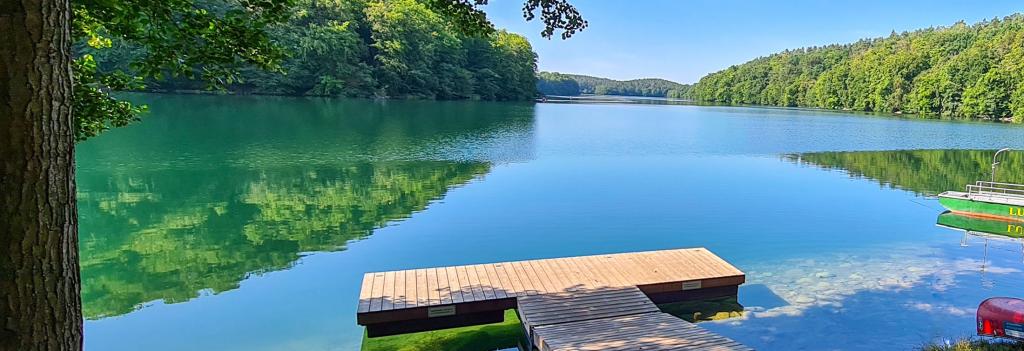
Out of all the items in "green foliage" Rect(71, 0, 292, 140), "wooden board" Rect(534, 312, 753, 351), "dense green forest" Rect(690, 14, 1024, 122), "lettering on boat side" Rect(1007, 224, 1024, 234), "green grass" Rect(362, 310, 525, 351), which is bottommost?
"green grass" Rect(362, 310, 525, 351)

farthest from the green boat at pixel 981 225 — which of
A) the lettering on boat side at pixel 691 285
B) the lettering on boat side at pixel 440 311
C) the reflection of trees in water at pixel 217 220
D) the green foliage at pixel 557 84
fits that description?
the green foliage at pixel 557 84

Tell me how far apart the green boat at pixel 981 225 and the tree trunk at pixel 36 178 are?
16300 mm

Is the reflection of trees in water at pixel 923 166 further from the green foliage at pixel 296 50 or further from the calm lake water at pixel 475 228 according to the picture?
the green foliage at pixel 296 50

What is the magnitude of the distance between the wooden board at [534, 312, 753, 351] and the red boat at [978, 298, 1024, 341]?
2597 millimetres

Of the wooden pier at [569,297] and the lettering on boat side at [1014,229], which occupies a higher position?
the wooden pier at [569,297]

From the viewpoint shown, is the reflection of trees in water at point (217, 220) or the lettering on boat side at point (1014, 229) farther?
the lettering on boat side at point (1014, 229)

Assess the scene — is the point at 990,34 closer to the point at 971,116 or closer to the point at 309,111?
the point at 971,116

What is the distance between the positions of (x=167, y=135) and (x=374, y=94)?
125ft

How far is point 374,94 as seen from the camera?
63.5 meters

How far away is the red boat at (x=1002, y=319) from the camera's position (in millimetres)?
5773

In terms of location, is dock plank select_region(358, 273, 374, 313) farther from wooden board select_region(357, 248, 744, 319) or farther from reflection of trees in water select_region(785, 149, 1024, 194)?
reflection of trees in water select_region(785, 149, 1024, 194)

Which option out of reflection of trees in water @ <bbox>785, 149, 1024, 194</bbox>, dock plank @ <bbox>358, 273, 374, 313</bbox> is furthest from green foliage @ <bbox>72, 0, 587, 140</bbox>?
reflection of trees in water @ <bbox>785, 149, 1024, 194</bbox>

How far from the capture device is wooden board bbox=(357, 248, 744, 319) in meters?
7.05

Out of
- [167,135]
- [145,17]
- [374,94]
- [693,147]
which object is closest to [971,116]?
[693,147]
